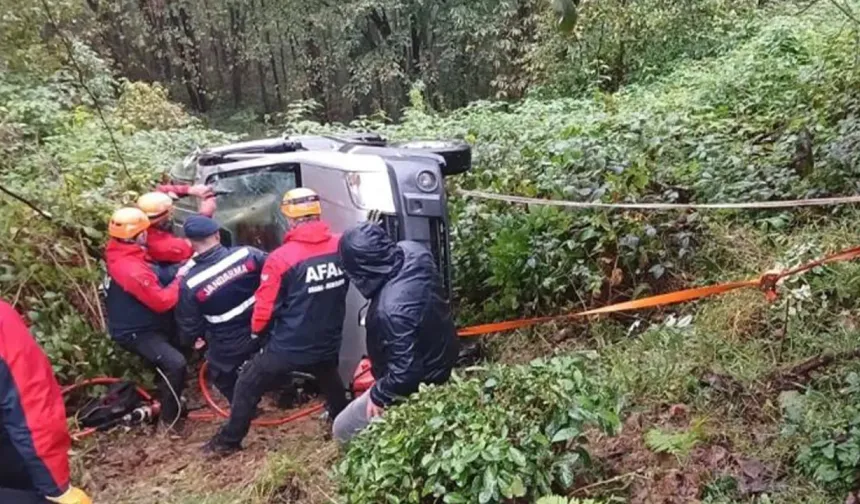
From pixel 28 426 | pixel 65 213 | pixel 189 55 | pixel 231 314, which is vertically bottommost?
pixel 189 55

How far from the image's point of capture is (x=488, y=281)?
6.34 m

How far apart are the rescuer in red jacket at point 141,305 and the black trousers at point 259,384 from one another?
2.47 ft

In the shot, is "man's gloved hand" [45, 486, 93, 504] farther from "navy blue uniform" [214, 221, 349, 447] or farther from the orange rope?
the orange rope

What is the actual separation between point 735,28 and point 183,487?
451 inches

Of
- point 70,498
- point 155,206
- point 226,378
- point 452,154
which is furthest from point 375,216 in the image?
point 70,498

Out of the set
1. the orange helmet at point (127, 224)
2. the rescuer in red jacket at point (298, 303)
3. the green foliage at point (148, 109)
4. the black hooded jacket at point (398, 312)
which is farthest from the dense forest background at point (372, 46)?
the black hooded jacket at point (398, 312)

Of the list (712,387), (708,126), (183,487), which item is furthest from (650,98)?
(183,487)

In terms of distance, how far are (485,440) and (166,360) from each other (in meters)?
3.19

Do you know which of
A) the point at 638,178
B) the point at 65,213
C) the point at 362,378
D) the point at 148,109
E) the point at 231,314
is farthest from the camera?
the point at 148,109

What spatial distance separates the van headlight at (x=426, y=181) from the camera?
5367 millimetres

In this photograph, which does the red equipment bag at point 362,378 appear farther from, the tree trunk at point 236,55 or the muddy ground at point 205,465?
the tree trunk at point 236,55

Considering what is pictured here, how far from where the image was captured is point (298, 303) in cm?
496

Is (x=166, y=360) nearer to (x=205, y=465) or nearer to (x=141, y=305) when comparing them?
(x=141, y=305)

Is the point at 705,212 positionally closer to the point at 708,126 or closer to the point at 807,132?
the point at 807,132
